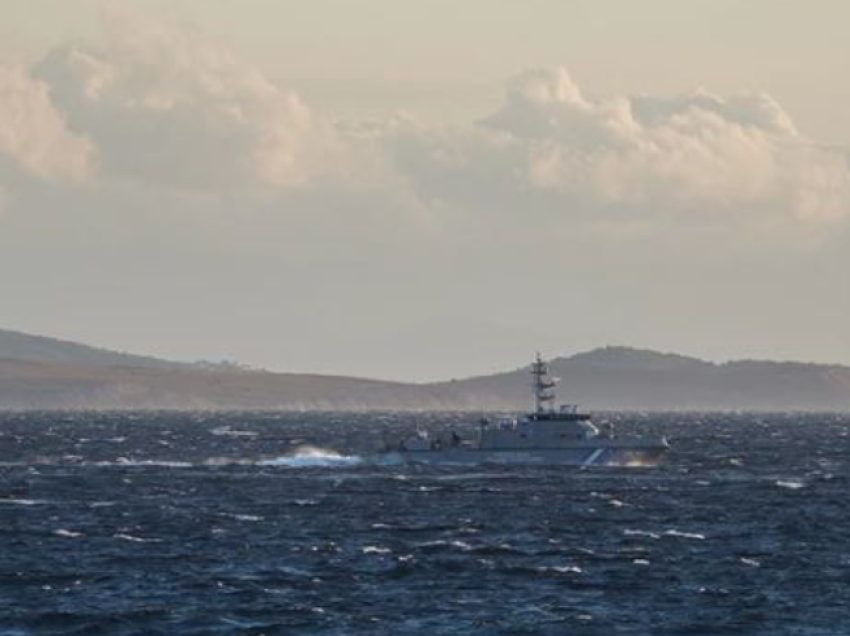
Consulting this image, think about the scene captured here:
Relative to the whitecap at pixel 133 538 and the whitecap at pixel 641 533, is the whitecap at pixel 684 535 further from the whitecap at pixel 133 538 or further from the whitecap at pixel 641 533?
the whitecap at pixel 133 538

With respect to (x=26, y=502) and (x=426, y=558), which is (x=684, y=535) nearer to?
(x=426, y=558)

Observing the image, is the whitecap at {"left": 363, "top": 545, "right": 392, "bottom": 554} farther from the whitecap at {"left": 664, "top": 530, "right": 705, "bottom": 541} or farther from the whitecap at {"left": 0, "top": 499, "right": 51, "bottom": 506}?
the whitecap at {"left": 0, "top": 499, "right": 51, "bottom": 506}

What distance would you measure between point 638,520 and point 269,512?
72.3ft

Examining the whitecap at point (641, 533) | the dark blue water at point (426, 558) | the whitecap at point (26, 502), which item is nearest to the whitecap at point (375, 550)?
the dark blue water at point (426, 558)

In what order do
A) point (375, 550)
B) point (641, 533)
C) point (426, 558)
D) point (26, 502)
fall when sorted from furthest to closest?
point (26, 502) < point (641, 533) < point (375, 550) < point (426, 558)

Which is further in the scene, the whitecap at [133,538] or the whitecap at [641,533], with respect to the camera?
the whitecap at [641,533]

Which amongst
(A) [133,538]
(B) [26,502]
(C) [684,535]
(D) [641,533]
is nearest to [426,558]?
(A) [133,538]

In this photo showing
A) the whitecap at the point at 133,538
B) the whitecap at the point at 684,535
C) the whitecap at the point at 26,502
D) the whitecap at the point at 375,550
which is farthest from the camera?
the whitecap at the point at 26,502

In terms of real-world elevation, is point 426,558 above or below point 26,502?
below

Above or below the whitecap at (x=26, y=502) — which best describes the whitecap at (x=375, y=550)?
below

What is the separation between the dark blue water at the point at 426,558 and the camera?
87625mm

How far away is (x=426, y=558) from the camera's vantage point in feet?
361

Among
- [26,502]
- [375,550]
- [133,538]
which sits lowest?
[375,550]

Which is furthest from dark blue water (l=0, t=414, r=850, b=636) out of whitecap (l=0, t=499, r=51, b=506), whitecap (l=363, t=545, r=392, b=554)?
whitecap (l=0, t=499, r=51, b=506)
